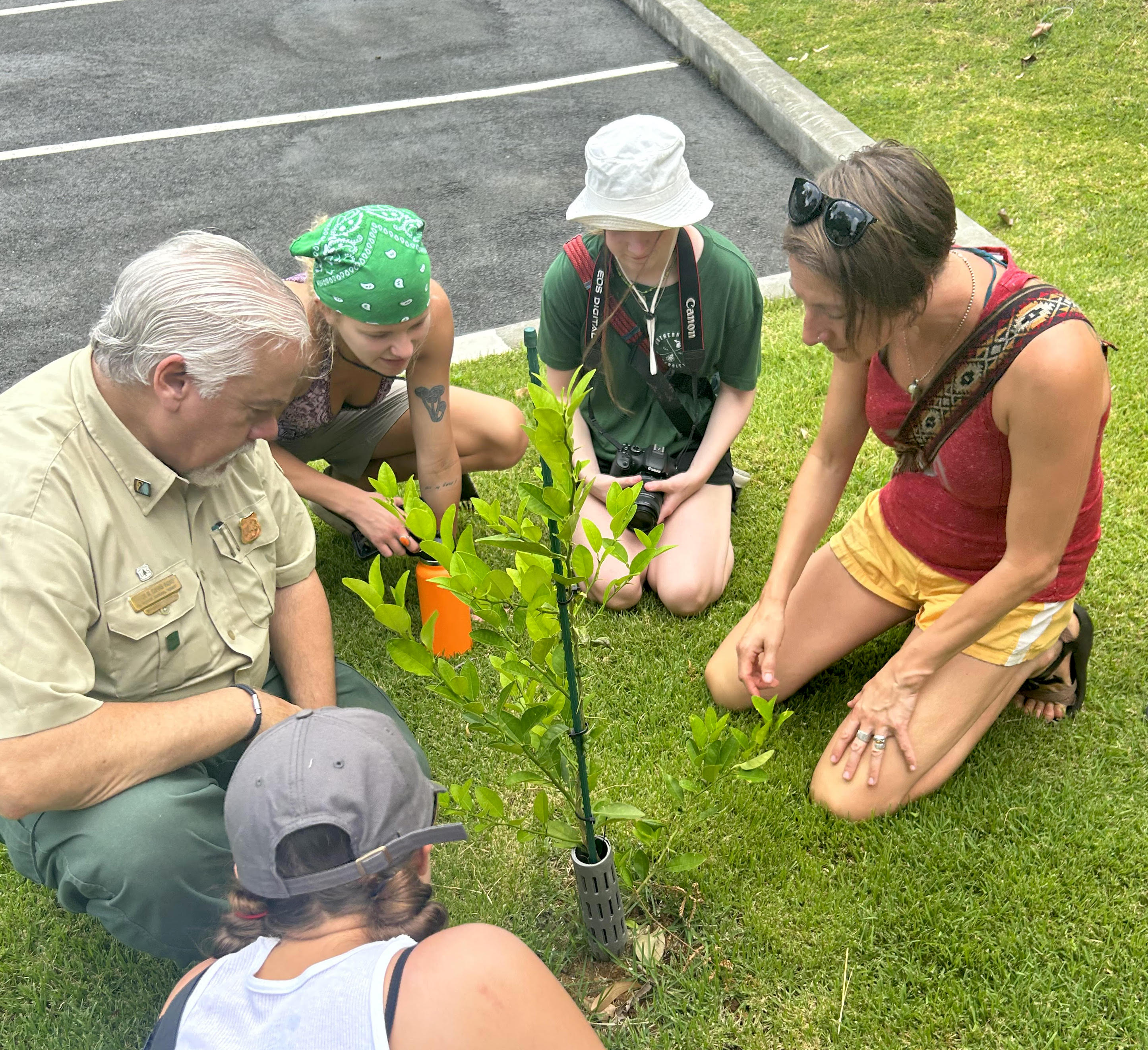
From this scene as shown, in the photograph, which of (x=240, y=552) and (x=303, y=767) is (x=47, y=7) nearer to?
(x=240, y=552)

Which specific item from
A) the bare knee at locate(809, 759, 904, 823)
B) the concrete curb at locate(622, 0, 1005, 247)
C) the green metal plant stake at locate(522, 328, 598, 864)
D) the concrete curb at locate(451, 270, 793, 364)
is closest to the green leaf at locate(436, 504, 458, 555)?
the green metal plant stake at locate(522, 328, 598, 864)

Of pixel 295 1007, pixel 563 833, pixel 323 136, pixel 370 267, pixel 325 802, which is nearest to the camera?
pixel 295 1007

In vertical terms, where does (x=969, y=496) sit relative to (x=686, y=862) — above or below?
above

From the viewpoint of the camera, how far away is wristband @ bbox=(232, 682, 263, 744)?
2.30 meters

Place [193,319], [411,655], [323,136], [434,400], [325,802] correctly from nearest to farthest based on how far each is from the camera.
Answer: [325,802], [411,655], [193,319], [434,400], [323,136]

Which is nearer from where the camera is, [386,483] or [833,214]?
[386,483]

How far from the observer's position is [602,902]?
2.29m

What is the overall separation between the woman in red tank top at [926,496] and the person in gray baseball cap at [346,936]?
1.34 meters

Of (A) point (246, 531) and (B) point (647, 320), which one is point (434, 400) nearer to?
(B) point (647, 320)

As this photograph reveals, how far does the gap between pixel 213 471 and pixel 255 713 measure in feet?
1.77

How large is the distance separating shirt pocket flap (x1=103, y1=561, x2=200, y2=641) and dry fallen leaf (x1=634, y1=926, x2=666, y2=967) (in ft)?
4.24

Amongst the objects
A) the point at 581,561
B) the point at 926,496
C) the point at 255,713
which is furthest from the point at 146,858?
the point at 926,496

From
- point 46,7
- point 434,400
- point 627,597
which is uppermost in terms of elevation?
point 434,400

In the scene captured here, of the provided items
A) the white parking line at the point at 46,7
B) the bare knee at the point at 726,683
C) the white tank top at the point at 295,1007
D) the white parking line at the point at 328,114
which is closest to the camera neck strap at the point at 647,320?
the bare knee at the point at 726,683
